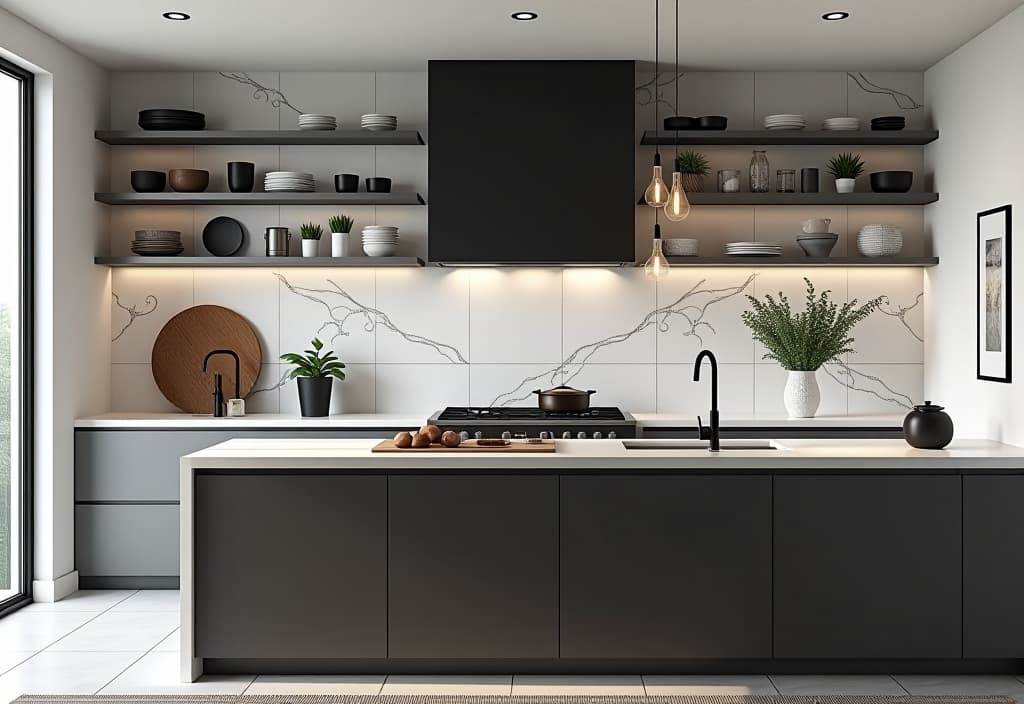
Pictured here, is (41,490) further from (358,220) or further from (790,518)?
(790,518)

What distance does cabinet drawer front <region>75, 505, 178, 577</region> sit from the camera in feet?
17.0

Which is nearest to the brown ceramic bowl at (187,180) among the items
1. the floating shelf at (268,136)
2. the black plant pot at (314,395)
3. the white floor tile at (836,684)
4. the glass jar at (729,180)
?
the floating shelf at (268,136)

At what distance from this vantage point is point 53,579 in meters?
4.98

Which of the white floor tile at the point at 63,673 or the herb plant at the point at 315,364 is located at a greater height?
the herb plant at the point at 315,364

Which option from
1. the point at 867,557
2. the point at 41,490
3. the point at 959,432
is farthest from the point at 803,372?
the point at 41,490

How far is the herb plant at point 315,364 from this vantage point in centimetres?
546

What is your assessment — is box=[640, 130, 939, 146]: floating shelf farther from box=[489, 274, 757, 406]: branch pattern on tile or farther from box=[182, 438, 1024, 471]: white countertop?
box=[182, 438, 1024, 471]: white countertop

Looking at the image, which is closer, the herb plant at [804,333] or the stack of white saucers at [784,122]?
the herb plant at [804,333]

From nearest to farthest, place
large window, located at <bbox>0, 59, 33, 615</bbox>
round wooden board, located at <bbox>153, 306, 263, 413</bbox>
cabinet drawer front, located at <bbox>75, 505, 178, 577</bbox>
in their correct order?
1. large window, located at <bbox>0, 59, 33, 615</bbox>
2. cabinet drawer front, located at <bbox>75, 505, 178, 577</bbox>
3. round wooden board, located at <bbox>153, 306, 263, 413</bbox>

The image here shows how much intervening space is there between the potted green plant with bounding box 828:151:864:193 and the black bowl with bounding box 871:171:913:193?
4.3 inches

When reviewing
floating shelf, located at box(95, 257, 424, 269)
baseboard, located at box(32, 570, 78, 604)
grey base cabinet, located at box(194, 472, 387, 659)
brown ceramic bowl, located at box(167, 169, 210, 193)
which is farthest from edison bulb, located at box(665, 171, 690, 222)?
baseboard, located at box(32, 570, 78, 604)

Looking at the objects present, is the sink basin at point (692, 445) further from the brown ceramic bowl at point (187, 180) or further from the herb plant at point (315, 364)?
the brown ceramic bowl at point (187, 180)

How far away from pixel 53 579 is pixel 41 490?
420mm

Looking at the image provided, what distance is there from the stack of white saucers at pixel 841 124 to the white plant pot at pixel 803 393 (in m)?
1.26
